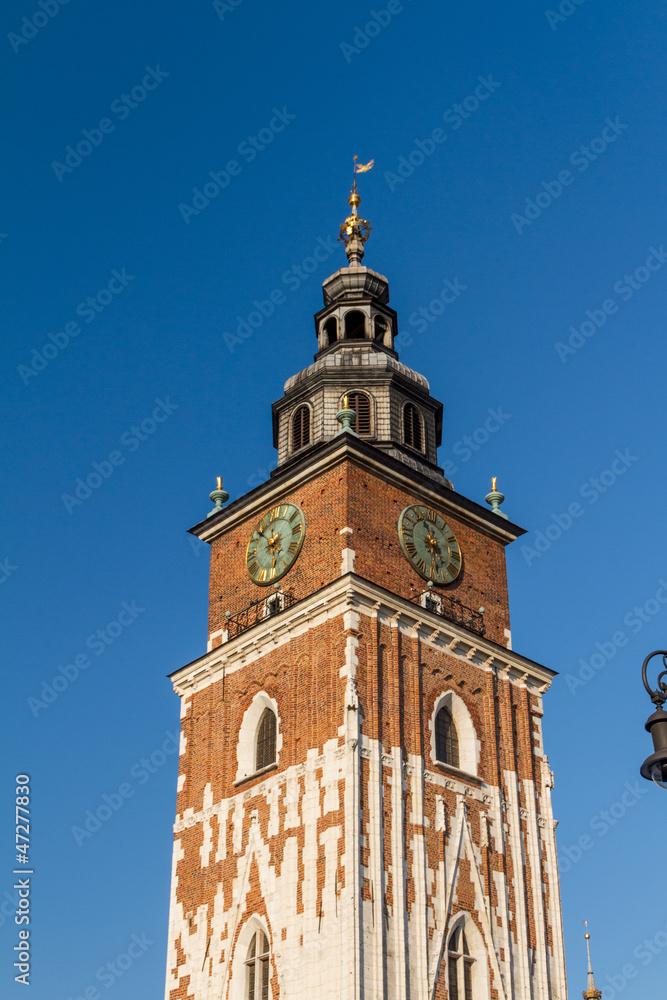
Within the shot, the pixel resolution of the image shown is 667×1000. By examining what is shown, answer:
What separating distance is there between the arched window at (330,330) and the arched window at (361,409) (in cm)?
406

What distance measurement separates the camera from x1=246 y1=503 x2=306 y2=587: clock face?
38.1 metres

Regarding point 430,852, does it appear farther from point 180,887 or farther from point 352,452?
point 352,452

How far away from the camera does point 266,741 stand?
A: 119 feet

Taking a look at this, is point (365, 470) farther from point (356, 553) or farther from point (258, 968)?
point (258, 968)

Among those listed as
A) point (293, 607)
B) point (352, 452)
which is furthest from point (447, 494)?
point (293, 607)

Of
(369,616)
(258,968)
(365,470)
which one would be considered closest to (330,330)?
(365,470)

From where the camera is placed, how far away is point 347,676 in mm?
33906

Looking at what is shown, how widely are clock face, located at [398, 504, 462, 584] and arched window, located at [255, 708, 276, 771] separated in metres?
5.91

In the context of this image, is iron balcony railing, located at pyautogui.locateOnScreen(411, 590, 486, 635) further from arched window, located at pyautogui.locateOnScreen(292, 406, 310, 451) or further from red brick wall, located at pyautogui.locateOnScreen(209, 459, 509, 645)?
arched window, located at pyautogui.locateOnScreen(292, 406, 310, 451)

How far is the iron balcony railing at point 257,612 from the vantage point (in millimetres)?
37375

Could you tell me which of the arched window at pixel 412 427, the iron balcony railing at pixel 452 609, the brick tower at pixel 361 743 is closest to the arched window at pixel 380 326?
the brick tower at pixel 361 743

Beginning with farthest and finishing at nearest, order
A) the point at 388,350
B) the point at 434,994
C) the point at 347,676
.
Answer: the point at 388,350 → the point at 347,676 → the point at 434,994

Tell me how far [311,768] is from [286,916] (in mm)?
3622

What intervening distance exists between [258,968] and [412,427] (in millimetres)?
17203
